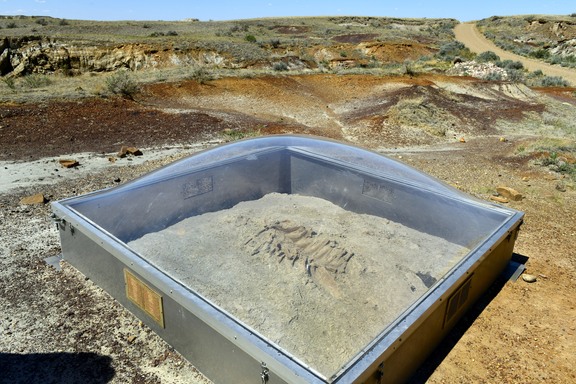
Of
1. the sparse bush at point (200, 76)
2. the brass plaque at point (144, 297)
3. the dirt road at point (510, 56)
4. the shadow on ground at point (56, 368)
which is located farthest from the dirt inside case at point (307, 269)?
the dirt road at point (510, 56)

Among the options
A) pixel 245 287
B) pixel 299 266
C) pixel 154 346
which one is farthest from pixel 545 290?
pixel 154 346

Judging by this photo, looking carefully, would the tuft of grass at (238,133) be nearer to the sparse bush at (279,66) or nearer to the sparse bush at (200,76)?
the sparse bush at (200,76)

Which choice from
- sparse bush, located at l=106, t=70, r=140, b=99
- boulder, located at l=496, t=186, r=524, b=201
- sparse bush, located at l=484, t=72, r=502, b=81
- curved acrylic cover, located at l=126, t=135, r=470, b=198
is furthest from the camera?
sparse bush, located at l=484, t=72, r=502, b=81

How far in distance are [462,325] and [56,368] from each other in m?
2.65

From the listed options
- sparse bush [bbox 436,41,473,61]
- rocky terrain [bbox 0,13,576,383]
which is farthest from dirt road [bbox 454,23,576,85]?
rocky terrain [bbox 0,13,576,383]

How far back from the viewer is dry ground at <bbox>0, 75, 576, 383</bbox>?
280cm

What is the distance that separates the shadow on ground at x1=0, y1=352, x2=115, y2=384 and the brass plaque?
365 mm

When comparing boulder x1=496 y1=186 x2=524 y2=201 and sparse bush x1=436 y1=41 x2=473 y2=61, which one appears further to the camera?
sparse bush x1=436 y1=41 x2=473 y2=61

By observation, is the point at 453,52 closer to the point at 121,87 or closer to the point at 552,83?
the point at 552,83

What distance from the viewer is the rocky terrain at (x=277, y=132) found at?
2818 millimetres

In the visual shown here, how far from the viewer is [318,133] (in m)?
9.55

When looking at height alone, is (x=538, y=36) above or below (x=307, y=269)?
above

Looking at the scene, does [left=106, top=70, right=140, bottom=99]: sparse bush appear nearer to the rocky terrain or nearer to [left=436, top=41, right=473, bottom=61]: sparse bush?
the rocky terrain

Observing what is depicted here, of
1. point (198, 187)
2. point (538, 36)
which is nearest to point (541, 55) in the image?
point (538, 36)
